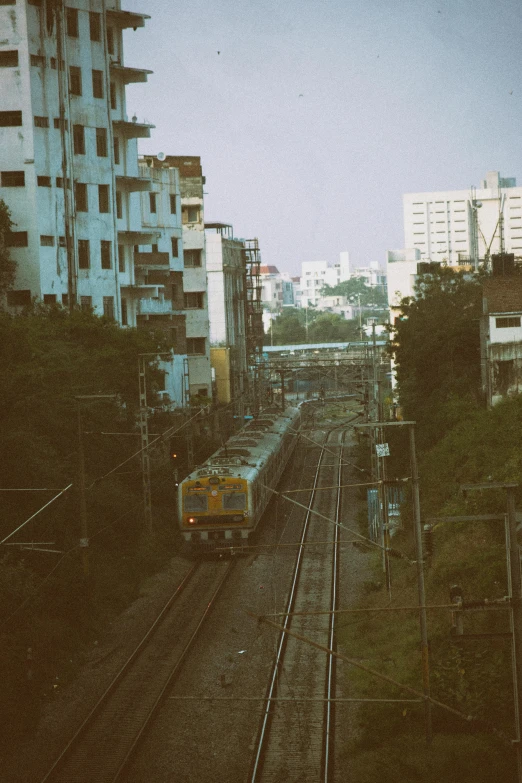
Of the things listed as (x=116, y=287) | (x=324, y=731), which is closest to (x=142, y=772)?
(x=324, y=731)

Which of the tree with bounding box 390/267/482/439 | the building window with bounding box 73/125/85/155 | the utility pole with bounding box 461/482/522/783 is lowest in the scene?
the utility pole with bounding box 461/482/522/783

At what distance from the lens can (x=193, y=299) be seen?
59.2m

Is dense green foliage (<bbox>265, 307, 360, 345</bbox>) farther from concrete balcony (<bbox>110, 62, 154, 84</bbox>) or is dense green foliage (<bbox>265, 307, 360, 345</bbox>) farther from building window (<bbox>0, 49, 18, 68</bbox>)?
building window (<bbox>0, 49, 18, 68</bbox>)

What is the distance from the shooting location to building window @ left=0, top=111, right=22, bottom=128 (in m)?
42.7

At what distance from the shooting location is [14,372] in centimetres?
2339

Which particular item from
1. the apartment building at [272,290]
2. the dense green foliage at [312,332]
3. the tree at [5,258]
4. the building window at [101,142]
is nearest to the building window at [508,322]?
the tree at [5,258]

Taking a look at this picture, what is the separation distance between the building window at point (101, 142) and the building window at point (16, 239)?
5.68 metres

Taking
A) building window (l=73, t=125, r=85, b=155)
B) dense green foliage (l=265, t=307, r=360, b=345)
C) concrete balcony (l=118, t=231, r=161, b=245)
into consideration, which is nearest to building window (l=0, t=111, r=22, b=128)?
building window (l=73, t=125, r=85, b=155)

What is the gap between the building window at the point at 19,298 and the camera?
42.8 meters

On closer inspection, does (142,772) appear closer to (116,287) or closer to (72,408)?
(72,408)

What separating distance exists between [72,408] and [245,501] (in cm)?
550

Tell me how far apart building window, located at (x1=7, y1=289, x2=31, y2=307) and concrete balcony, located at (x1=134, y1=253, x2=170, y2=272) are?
11.4 meters

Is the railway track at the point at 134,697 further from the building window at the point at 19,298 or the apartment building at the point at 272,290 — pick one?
the apartment building at the point at 272,290

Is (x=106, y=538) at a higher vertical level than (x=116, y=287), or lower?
lower
